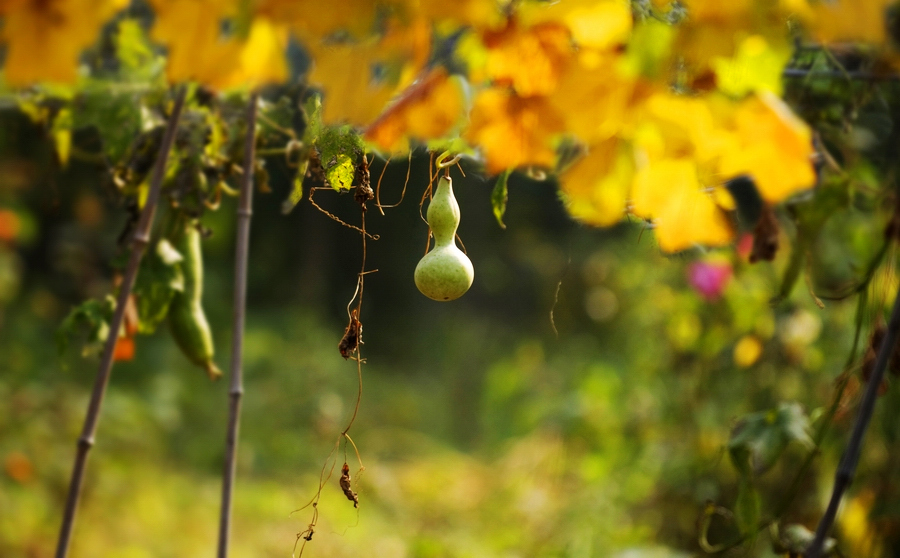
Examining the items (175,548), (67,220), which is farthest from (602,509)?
(67,220)

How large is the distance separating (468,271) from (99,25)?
1.08ft

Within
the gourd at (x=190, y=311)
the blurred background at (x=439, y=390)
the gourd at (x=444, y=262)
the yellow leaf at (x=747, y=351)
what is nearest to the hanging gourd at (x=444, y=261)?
the gourd at (x=444, y=262)

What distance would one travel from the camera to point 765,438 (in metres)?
0.77

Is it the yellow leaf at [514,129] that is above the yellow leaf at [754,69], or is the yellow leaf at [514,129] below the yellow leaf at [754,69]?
below

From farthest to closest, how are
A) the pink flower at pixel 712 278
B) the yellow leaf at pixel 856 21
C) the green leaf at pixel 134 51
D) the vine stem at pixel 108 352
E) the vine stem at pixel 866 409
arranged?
the pink flower at pixel 712 278, the green leaf at pixel 134 51, the vine stem at pixel 108 352, the vine stem at pixel 866 409, the yellow leaf at pixel 856 21

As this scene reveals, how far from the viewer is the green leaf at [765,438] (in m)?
0.75

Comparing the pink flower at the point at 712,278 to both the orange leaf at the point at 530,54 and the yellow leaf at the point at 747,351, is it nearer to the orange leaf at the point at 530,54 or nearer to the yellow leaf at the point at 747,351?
the yellow leaf at the point at 747,351

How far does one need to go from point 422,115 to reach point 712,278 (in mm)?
1776

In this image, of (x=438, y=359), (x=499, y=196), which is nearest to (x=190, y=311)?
(x=499, y=196)

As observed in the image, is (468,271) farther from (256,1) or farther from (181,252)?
(181,252)

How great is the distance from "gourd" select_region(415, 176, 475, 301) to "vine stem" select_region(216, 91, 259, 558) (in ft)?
0.66

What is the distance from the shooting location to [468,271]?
23.5 inches

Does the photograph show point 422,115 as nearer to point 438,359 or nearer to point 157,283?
point 157,283

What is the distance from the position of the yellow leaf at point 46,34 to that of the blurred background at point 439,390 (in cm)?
42
